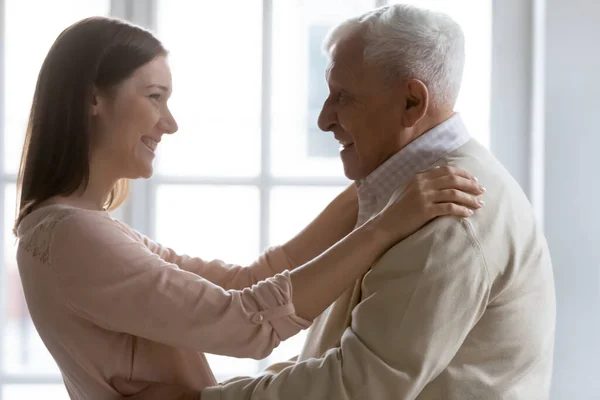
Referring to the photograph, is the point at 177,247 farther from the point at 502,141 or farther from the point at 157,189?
the point at 502,141

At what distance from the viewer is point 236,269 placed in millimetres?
1969

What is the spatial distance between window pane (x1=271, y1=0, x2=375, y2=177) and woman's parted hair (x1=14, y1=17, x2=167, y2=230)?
2.92ft

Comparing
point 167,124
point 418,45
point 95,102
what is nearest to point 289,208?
point 167,124

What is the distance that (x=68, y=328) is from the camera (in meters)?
1.54

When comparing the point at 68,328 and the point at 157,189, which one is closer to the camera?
the point at 68,328

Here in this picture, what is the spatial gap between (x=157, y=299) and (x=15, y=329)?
1330 millimetres

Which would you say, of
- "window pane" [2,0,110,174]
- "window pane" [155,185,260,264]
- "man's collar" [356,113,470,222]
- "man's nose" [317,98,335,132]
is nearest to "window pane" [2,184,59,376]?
"window pane" [2,0,110,174]

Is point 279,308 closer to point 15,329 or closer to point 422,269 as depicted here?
point 422,269

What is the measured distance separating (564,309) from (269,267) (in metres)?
0.95

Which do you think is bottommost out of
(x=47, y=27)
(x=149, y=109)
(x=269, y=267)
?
(x=269, y=267)

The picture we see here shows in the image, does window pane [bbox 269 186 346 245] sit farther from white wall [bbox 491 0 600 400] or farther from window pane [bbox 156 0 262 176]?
white wall [bbox 491 0 600 400]

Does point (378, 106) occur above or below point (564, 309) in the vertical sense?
above

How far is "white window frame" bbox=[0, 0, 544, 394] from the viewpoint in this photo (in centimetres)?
241

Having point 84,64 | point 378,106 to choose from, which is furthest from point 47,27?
point 378,106
